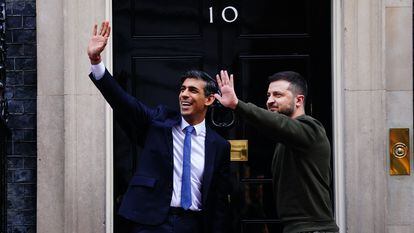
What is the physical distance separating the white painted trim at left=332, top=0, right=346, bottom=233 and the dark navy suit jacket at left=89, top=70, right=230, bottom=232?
5.16ft

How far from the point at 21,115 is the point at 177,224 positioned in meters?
2.30

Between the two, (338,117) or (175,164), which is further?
(338,117)

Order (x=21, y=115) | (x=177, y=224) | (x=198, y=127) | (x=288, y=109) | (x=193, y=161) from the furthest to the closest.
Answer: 1. (x=21, y=115)
2. (x=198, y=127)
3. (x=193, y=161)
4. (x=177, y=224)
5. (x=288, y=109)

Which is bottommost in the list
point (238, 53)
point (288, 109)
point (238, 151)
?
point (238, 151)

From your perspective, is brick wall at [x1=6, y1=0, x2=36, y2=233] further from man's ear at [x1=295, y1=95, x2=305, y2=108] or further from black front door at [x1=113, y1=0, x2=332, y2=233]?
man's ear at [x1=295, y1=95, x2=305, y2=108]

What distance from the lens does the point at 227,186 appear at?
627 centimetres

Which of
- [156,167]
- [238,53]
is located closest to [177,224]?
[156,167]

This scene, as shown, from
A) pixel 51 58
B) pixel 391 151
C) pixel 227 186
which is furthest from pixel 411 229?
pixel 51 58

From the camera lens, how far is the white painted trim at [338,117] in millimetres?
7555

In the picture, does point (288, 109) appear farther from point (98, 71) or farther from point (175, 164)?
point (98, 71)

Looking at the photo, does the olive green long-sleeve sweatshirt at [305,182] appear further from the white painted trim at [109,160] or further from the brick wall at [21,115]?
the brick wall at [21,115]

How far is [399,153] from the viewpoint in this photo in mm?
7500

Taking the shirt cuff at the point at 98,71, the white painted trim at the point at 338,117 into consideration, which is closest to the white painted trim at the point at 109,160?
the shirt cuff at the point at 98,71

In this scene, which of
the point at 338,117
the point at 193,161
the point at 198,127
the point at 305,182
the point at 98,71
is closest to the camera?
the point at 305,182
